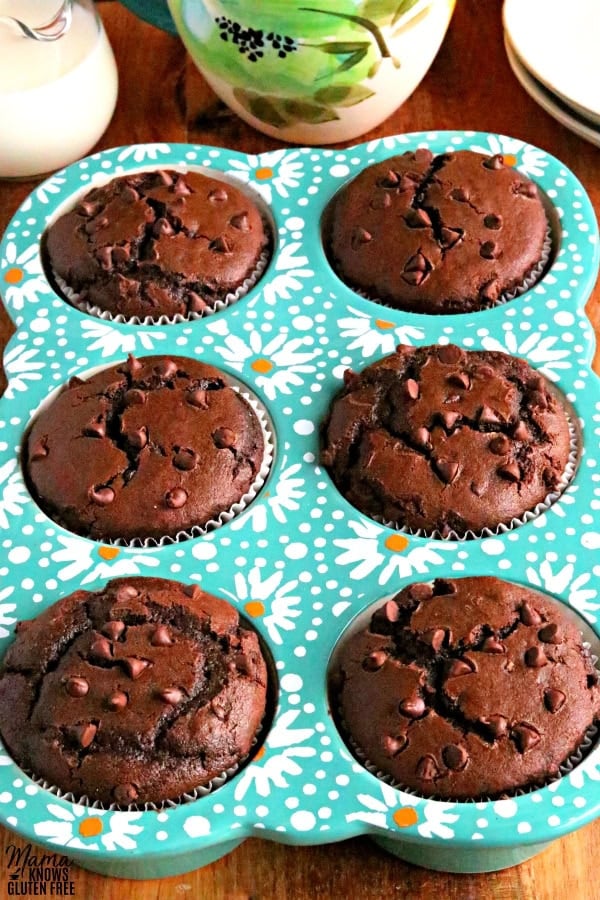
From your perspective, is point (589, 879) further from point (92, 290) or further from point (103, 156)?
point (103, 156)

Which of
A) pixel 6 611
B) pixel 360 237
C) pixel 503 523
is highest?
pixel 360 237

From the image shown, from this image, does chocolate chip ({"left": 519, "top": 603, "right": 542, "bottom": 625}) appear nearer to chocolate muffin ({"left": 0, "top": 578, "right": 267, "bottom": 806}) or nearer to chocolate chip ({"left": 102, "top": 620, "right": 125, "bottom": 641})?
chocolate muffin ({"left": 0, "top": 578, "right": 267, "bottom": 806})

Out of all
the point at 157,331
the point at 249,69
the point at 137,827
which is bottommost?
the point at 137,827

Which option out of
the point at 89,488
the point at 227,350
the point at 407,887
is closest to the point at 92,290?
the point at 227,350

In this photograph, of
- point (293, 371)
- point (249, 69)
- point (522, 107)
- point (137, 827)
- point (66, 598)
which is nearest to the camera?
point (137, 827)

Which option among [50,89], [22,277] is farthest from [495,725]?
[50,89]

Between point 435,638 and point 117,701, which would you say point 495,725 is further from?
point 117,701

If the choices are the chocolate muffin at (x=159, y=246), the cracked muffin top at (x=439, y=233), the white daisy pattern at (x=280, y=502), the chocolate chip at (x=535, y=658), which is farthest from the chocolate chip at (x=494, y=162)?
the chocolate chip at (x=535, y=658)
